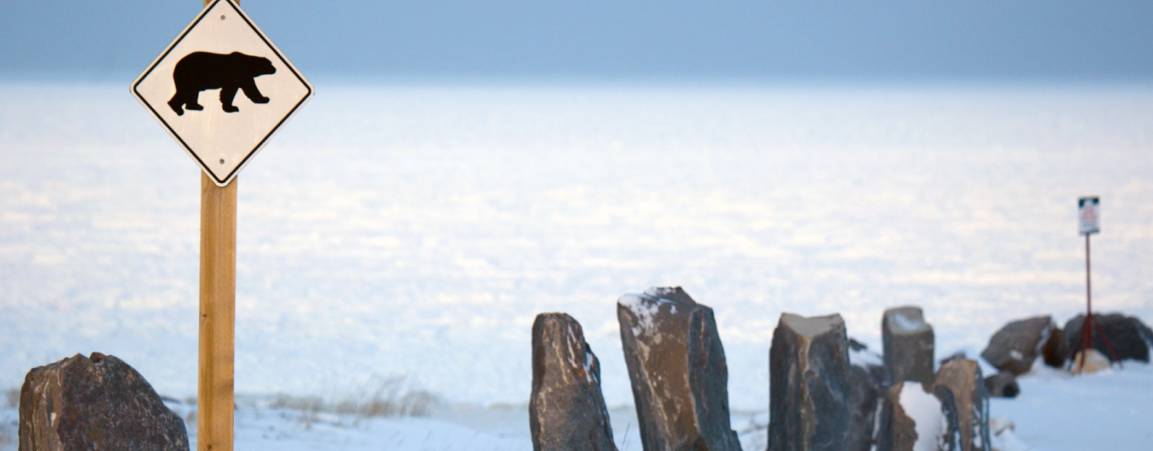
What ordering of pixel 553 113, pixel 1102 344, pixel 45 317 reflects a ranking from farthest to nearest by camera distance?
pixel 553 113 → pixel 45 317 → pixel 1102 344

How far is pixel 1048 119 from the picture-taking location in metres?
48.2

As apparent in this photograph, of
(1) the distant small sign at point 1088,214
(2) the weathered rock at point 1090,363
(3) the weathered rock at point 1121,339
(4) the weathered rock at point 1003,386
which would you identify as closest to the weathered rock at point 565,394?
(4) the weathered rock at point 1003,386

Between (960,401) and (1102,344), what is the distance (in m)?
4.35

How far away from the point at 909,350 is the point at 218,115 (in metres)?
4.92

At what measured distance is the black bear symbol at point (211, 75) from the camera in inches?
228

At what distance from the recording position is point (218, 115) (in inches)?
233

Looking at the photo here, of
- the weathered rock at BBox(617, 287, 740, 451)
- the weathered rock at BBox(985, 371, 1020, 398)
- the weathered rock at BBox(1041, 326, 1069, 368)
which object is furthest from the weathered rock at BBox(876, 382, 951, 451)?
the weathered rock at BBox(1041, 326, 1069, 368)

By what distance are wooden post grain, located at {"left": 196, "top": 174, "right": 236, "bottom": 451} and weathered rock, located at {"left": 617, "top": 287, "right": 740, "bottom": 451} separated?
5.68ft

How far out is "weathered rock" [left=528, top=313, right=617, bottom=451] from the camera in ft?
22.4

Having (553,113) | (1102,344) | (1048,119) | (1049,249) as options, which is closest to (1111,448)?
(1102,344)

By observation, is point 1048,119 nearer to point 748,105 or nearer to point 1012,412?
point 748,105

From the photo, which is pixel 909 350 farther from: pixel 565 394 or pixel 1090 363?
pixel 565 394

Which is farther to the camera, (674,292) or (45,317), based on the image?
(45,317)

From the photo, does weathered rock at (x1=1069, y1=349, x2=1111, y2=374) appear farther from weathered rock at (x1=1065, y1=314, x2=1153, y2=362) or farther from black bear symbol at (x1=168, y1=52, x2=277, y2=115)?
black bear symbol at (x1=168, y1=52, x2=277, y2=115)
